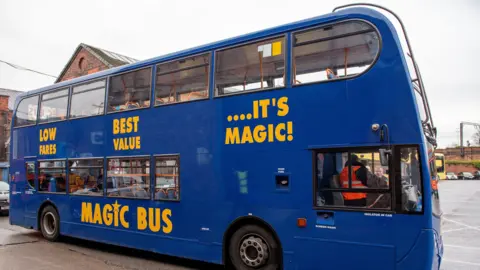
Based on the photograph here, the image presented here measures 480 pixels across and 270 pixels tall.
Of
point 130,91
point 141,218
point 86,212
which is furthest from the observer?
point 86,212

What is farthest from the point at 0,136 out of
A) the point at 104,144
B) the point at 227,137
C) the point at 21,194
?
the point at 227,137

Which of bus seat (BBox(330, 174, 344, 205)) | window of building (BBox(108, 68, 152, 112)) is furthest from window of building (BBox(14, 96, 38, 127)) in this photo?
bus seat (BBox(330, 174, 344, 205))

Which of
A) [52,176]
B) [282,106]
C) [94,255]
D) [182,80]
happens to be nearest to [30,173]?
[52,176]

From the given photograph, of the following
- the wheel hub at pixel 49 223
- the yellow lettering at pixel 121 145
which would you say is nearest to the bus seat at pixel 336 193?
the yellow lettering at pixel 121 145

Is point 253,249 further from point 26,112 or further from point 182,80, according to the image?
point 26,112

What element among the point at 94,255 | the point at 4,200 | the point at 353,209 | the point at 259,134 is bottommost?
the point at 94,255

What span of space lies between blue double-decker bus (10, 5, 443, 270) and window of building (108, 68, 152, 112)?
34mm

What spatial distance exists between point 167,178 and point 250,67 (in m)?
2.76

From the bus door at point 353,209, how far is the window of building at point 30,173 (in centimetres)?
870

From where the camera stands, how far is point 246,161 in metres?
6.69

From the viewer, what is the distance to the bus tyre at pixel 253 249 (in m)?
6.26

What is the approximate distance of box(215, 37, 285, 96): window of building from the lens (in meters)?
6.48

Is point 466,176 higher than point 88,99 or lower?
lower

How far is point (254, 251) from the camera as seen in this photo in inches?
255
